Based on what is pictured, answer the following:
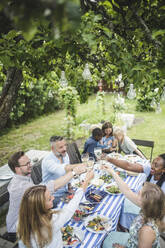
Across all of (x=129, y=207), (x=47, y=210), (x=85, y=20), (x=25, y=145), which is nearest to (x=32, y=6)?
(x=85, y=20)

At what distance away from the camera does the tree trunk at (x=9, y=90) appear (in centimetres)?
245

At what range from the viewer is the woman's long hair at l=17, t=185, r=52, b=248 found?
5.37 ft

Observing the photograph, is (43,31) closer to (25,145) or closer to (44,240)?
(44,240)

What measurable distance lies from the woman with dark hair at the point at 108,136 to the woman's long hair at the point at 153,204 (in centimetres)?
250

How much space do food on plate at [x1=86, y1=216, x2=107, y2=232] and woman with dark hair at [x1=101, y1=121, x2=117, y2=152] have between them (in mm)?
2313

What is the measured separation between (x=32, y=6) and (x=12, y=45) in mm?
1233

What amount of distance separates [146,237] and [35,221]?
0.94 metres

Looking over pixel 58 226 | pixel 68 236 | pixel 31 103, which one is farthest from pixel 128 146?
pixel 31 103

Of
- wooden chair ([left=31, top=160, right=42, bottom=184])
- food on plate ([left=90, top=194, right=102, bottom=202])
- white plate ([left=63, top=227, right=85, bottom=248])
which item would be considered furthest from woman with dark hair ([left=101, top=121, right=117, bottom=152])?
white plate ([left=63, top=227, right=85, bottom=248])

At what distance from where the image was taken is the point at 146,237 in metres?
1.62

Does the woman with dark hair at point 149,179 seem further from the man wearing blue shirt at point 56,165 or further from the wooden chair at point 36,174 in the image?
the wooden chair at point 36,174

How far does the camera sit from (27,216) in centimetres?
166

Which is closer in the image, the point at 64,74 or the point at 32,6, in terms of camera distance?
the point at 32,6

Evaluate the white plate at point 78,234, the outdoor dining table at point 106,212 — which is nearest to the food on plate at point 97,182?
the outdoor dining table at point 106,212
